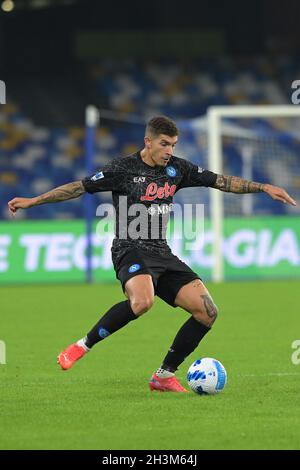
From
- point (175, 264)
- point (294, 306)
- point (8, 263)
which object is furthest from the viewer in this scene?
point (8, 263)

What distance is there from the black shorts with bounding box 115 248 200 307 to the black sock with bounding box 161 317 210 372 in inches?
9.4

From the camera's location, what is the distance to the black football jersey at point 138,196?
841 cm

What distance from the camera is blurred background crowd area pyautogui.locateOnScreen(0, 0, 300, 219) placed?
2895 cm

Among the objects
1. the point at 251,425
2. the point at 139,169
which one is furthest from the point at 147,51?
the point at 251,425

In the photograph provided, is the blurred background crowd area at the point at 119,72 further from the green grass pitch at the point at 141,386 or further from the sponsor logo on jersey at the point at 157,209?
the sponsor logo on jersey at the point at 157,209

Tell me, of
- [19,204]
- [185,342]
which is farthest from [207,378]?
[19,204]

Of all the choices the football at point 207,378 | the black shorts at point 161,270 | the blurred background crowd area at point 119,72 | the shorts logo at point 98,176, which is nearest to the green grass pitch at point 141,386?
the football at point 207,378

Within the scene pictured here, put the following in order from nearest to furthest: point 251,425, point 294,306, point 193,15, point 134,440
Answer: point 134,440 → point 251,425 → point 294,306 → point 193,15

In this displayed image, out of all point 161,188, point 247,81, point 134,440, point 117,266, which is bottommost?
point 134,440

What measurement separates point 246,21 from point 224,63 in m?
1.63

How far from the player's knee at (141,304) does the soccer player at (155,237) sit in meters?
0.05

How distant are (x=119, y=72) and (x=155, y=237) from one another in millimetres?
23021

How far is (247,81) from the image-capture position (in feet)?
102

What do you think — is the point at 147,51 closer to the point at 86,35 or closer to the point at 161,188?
the point at 86,35
